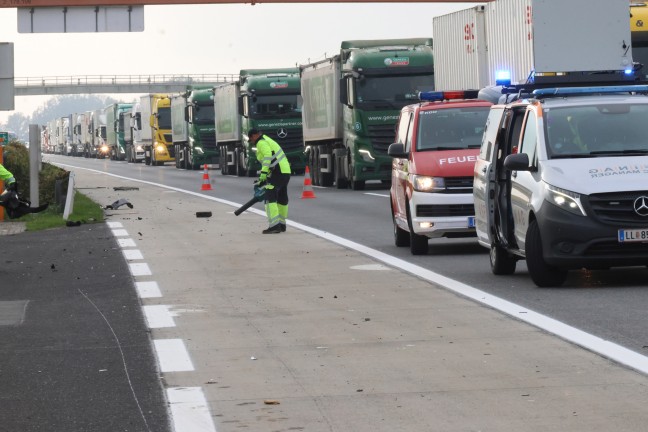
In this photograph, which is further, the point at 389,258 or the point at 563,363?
the point at 389,258

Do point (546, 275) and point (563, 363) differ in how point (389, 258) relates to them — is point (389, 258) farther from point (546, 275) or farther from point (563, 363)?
point (563, 363)

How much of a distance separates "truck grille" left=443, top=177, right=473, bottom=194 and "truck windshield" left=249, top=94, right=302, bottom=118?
33087 millimetres

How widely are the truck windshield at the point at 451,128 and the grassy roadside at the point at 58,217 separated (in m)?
8.21

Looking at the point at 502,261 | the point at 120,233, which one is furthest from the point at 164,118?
the point at 502,261

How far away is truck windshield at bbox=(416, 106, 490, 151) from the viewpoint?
20219 mm

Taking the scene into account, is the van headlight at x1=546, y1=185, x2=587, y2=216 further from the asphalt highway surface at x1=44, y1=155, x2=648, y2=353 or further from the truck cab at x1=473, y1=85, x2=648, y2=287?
→ the asphalt highway surface at x1=44, y1=155, x2=648, y2=353

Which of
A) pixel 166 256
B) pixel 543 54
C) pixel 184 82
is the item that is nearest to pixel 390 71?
pixel 543 54

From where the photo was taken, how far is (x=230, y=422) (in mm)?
7996

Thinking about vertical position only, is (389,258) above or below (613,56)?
below

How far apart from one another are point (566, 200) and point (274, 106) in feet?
128

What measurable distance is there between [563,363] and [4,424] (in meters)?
3.40

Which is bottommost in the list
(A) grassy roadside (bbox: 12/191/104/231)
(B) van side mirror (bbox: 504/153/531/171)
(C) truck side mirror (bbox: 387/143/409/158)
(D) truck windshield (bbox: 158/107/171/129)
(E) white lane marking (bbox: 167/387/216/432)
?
(E) white lane marking (bbox: 167/387/216/432)

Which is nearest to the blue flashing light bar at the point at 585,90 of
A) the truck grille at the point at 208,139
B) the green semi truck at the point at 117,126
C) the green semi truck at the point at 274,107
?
the green semi truck at the point at 274,107

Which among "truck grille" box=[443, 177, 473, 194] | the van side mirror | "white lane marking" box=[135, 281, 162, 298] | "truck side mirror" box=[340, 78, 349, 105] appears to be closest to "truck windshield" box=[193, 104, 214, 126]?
"truck side mirror" box=[340, 78, 349, 105]
